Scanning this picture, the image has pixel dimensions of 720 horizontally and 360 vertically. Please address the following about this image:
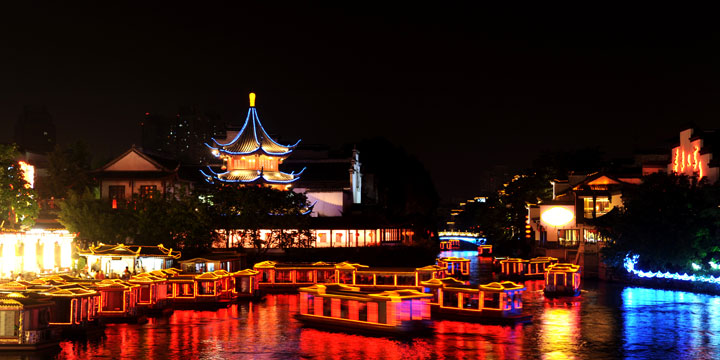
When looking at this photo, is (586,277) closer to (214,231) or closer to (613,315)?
(613,315)

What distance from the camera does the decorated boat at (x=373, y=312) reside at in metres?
28.4

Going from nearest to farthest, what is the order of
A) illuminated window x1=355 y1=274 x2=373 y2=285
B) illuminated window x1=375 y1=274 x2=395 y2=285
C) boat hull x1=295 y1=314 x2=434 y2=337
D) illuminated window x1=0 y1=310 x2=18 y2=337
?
illuminated window x1=0 y1=310 x2=18 y2=337
boat hull x1=295 y1=314 x2=434 y2=337
illuminated window x1=375 y1=274 x2=395 y2=285
illuminated window x1=355 y1=274 x2=373 y2=285

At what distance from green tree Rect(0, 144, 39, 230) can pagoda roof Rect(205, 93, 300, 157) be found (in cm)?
2025

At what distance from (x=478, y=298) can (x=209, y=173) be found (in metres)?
46.9

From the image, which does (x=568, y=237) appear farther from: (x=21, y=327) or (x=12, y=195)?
(x=21, y=327)

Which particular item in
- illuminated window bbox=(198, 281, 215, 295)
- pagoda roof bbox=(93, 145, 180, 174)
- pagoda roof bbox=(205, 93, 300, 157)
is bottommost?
illuminated window bbox=(198, 281, 215, 295)

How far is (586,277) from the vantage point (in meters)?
54.9

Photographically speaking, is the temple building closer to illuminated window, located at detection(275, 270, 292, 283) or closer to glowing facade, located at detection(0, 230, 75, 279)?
glowing facade, located at detection(0, 230, 75, 279)

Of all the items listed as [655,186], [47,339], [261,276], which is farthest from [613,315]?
[47,339]

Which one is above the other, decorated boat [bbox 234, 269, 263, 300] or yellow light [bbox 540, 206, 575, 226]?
yellow light [bbox 540, 206, 575, 226]

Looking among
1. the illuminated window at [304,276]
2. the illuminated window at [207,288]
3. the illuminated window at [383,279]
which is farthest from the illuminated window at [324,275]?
the illuminated window at [207,288]

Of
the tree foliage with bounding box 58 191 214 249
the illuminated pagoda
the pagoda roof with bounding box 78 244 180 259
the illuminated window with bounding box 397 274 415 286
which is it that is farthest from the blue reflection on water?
the illuminated pagoda

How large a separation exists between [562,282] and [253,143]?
119 ft

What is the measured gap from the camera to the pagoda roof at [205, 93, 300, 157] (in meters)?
69.4
